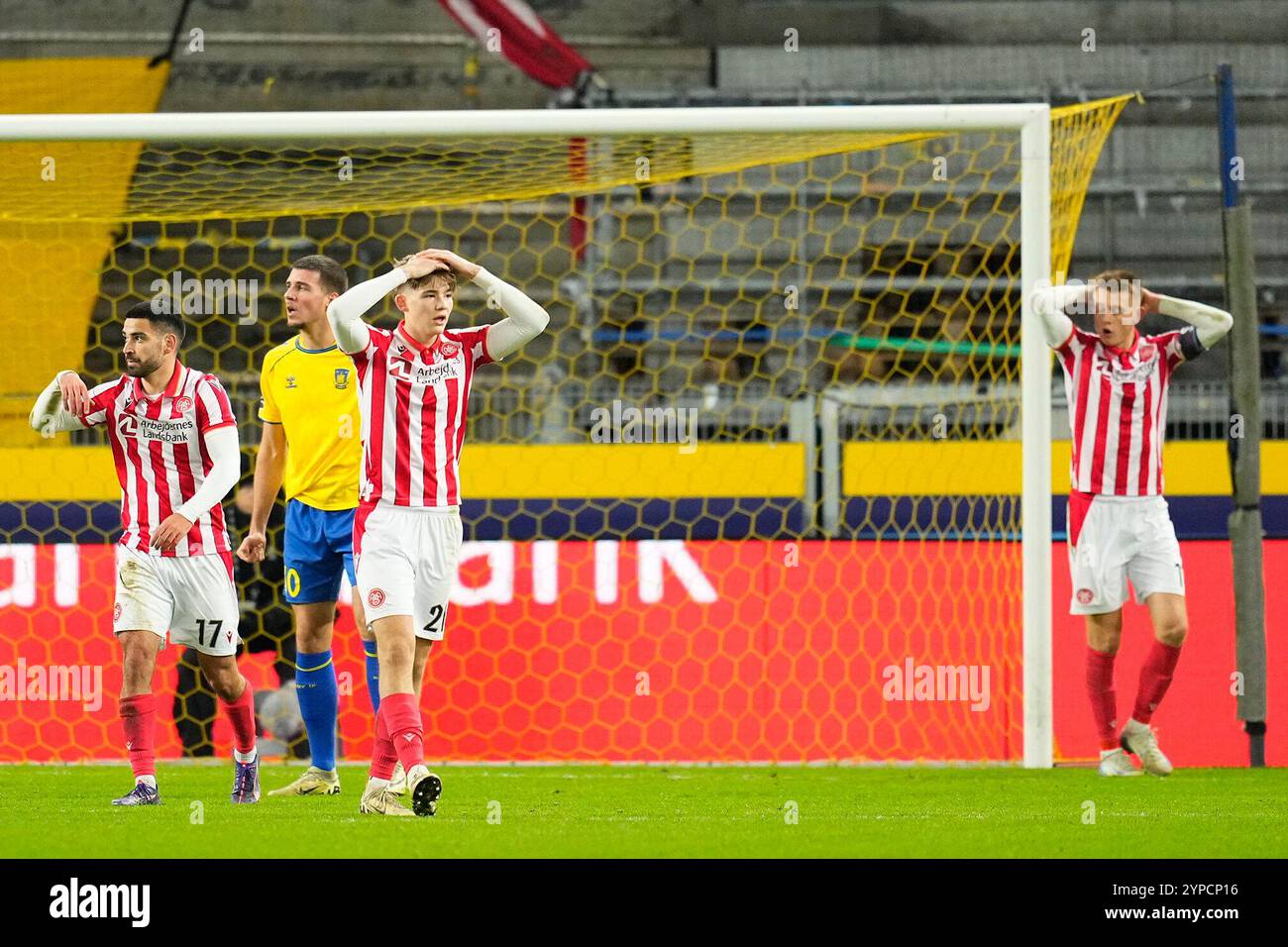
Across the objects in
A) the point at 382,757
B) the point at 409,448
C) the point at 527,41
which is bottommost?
the point at 382,757

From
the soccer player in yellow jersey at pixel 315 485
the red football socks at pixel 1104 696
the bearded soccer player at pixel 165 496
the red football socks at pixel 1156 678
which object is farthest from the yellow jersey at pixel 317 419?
the red football socks at pixel 1156 678

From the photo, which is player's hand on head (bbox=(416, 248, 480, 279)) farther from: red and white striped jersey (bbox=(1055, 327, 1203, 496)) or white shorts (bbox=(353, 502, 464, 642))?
red and white striped jersey (bbox=(1055, 327, 1203, 496))

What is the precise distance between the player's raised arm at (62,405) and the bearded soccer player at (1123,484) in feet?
10.6

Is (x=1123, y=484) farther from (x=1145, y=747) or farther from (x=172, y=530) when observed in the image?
(x=172, y=530)

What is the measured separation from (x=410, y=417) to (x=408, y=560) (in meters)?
0.40

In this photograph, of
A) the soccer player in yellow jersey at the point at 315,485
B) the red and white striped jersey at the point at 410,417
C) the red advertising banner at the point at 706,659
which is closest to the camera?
the red and white striped jersey at the point at 410,417

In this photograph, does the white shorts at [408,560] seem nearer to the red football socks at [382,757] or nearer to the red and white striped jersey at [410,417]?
the red and white striped jersey at [410,417]

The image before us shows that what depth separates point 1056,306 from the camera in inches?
240

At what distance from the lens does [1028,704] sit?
633 centimetres

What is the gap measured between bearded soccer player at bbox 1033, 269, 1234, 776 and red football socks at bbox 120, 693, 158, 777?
322cm

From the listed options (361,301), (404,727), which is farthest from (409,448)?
(404,727)

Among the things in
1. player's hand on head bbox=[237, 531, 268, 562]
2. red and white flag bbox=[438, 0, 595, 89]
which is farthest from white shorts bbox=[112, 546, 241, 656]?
red and white flag bbox=[438, 0, 595, 89]

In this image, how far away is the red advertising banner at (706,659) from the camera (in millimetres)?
7094

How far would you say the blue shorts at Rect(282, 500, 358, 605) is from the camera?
18.1 ft
